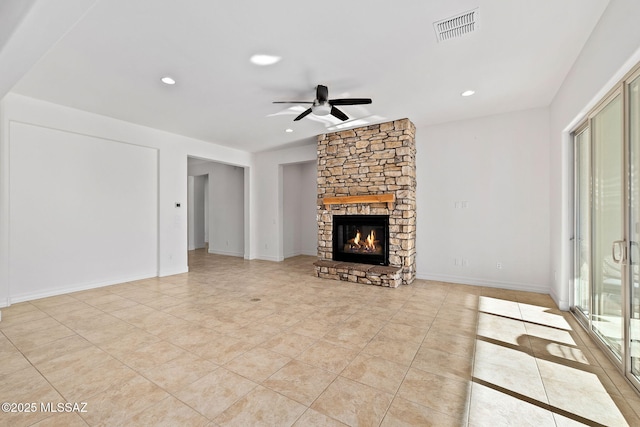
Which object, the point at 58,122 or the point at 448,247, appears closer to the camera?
the point at 58,122

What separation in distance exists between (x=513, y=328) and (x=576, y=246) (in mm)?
1453

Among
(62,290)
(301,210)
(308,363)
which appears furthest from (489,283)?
(62,290)

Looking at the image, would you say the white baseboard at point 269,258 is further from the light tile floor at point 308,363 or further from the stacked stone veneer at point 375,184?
the light tile floor at point 308,363

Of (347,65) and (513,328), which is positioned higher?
(347,65)

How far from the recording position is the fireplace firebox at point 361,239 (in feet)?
17.3

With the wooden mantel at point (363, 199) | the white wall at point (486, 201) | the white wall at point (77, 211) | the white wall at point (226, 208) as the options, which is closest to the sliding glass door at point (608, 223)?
the white wall at point (486, 201)

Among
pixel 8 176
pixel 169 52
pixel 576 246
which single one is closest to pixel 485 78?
pixel 576 246

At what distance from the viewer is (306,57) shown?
9.75 feet

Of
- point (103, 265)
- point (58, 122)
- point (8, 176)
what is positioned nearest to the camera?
point (8, 176)

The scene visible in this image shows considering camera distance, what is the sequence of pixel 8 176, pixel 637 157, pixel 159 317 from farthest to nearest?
pixel 8 176 → pixel 159 317 → pixel 637 157

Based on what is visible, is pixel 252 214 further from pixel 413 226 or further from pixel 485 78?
pixel 485 78

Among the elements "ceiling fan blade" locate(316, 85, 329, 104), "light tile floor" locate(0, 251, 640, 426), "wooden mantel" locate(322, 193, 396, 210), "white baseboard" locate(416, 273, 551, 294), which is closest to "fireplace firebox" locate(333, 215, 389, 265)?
"wooden mantel" locate(322, 193, 396, 210)

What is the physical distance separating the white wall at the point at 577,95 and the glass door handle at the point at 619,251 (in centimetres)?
134

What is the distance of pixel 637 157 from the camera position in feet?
6.96
